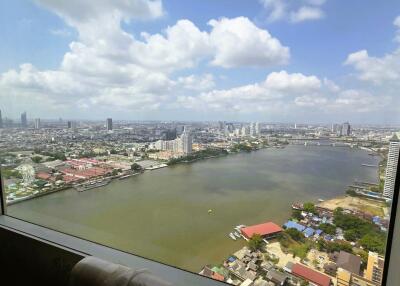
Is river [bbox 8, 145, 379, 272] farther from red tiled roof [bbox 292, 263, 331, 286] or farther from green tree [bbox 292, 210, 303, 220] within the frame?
red tiled roof [bbox 292, 263, 331, 286]

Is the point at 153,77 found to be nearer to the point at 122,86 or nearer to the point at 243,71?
the point at 122,86

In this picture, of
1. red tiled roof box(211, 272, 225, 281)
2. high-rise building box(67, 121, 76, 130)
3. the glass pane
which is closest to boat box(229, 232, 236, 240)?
the glass pane

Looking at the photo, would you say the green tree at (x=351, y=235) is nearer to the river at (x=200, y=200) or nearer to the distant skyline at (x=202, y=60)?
the river at (x=200, y=200)

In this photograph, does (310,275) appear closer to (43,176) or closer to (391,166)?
(391,166)

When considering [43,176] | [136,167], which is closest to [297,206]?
[136,167]

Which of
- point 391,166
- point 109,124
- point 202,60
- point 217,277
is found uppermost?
point 202,60

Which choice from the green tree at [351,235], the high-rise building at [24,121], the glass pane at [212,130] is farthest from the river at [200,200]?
the high-rise building at [24,121]
